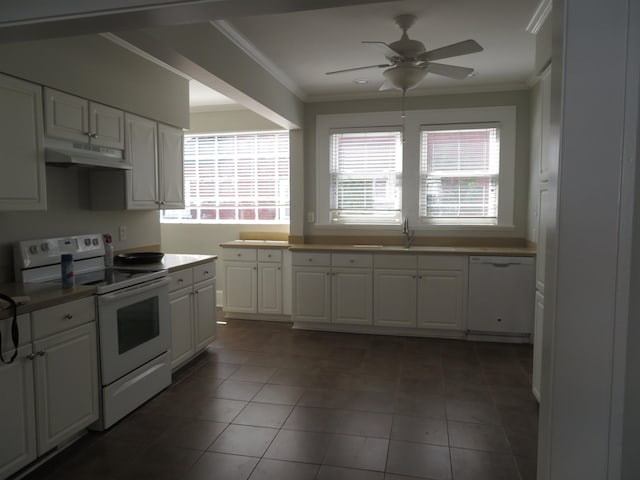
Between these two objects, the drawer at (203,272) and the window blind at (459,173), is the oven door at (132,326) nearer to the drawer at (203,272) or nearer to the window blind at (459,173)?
the drawer at (203,272)

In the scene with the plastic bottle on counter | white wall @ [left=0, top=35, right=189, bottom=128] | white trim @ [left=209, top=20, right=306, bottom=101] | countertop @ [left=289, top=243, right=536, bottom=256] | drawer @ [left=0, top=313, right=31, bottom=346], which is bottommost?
drawer @ [left=0, top=313, right=31, bottom=346]

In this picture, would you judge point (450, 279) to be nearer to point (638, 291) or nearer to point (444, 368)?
point (444, 368)

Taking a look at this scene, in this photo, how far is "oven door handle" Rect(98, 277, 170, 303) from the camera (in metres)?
2.58

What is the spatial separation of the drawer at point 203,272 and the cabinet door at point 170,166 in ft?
2.05

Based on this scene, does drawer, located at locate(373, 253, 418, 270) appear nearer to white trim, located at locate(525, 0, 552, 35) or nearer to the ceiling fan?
the ceiling fan

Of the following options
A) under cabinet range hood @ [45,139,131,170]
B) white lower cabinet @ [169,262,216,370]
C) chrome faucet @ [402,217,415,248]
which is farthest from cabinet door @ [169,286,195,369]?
chrome faucet @ [402,217,415,248]

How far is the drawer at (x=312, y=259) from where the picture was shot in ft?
15.4

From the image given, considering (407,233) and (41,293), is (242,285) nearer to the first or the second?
(407,233)

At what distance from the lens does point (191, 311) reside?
3676 millimetres

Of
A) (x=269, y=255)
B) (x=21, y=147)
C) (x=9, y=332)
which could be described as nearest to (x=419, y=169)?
(x=269, y=255)

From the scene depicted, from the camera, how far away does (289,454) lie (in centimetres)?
239

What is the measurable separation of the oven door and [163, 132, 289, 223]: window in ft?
8.46

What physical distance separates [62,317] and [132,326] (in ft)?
1.91

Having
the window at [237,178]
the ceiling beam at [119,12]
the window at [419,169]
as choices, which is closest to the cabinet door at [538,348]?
the window at [419,169]
